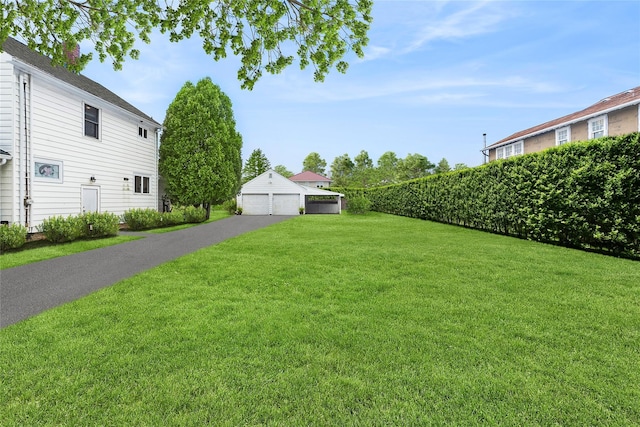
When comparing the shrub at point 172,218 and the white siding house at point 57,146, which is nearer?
the white siding house at point 57,146

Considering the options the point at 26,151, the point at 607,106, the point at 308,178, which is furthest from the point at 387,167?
the point at 26,151

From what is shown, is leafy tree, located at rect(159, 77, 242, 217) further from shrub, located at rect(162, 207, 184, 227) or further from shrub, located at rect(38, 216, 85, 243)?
shrub, located at rect(38, 216, 85, 243)

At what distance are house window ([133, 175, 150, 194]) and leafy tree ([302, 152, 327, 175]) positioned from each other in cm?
5979

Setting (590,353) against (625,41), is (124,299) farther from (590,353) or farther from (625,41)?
(625,41)

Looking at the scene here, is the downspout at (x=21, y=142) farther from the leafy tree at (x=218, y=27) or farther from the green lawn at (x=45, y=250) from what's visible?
the leafy tree at (x=218, y=27)

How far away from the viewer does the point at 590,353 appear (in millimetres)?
2814

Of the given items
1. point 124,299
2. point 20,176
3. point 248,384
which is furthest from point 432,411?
point 20,176

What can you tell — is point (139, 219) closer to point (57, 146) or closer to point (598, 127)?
point (57, 146)

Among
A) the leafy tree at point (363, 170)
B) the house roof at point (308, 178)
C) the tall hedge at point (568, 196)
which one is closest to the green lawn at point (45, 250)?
the tall hedge at point (568, 196)

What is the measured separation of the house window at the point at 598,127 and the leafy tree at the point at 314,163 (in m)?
60.9

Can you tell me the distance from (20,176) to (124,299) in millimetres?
9347

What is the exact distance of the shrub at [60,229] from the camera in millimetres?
9039

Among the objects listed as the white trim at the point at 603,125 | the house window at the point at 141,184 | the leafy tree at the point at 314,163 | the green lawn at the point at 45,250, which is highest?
the leafy tree at the point at 314,163

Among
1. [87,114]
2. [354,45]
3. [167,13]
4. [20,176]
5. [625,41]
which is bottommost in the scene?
[20,176]
